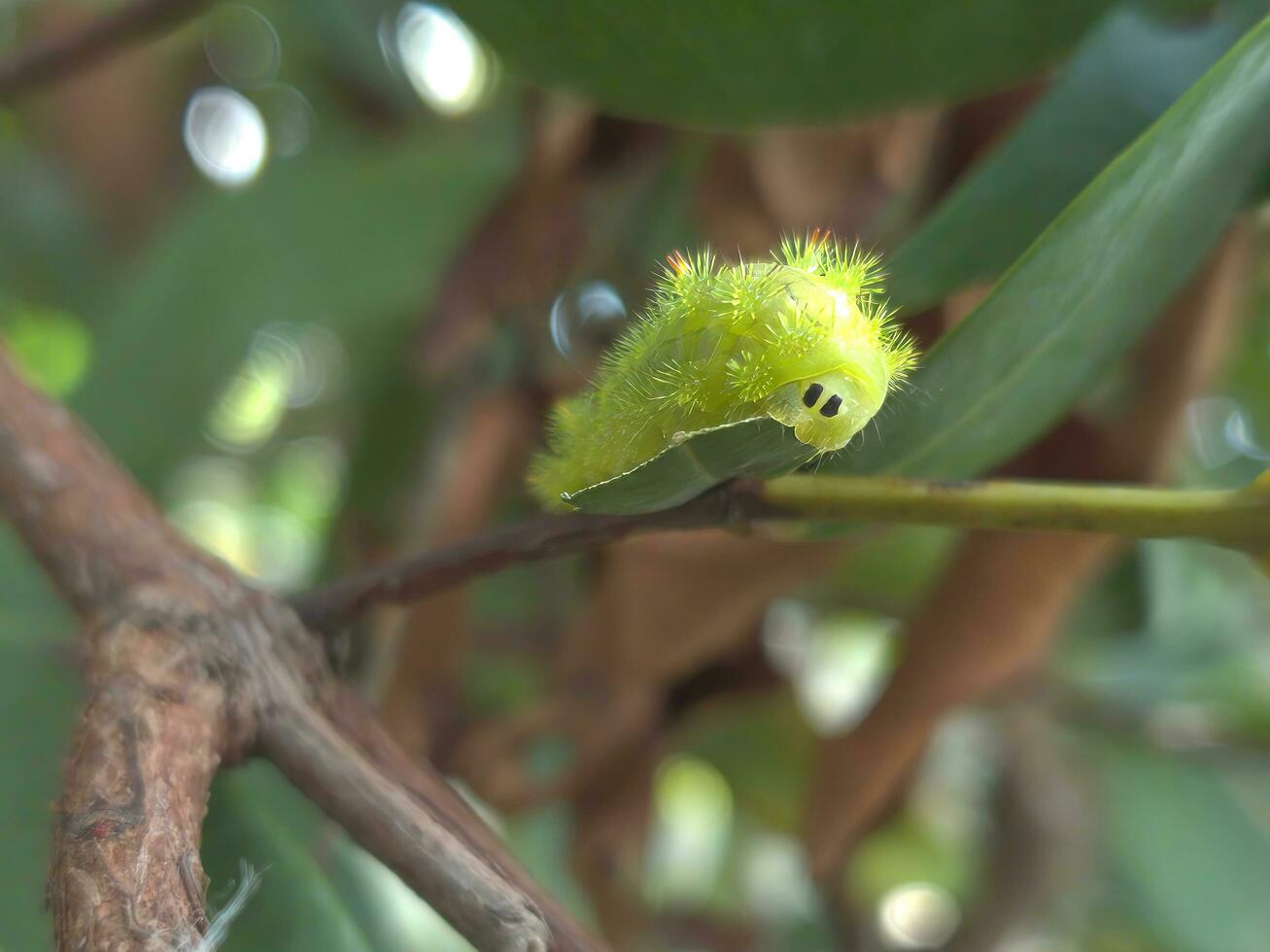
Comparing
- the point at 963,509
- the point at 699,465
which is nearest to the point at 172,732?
the point at 699,465

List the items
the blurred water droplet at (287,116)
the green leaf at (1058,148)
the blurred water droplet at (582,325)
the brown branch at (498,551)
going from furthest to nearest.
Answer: the blurred water droplet at (287,116) → the blurred water droplet at (582,325) → the green leaf at (1058,148) → the brown branch at (498,551)

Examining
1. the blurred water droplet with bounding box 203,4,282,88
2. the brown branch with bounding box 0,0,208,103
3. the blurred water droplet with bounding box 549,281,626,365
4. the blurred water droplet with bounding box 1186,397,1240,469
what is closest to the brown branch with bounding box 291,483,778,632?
the blurred water droplet with bounding box 549,281,626,365

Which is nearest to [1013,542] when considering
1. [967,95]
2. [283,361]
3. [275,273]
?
[967,95]

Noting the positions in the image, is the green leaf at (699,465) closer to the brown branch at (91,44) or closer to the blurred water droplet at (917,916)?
the brown branch at (91,44)

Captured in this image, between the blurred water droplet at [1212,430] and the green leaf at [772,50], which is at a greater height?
the blurred water droplet at [1212,430]

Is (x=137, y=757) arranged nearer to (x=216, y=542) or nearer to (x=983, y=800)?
(x=983, y=800)

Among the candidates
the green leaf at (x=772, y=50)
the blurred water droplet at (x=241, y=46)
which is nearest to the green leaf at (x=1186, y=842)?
the green leaf at (x=772, y=50)

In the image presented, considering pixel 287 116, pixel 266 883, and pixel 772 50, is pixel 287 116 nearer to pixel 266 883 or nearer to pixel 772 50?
pixel 772 50
